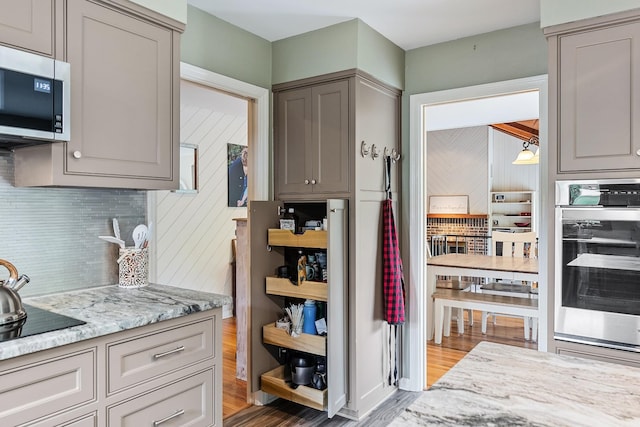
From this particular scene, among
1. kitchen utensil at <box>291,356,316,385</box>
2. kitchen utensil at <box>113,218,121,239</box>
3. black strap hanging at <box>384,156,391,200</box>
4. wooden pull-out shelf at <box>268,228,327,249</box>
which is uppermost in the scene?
black strap hanging at <box>384,156,391,200</box>

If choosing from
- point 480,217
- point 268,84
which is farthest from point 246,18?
point 480,217

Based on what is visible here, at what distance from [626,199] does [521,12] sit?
4.35 feet

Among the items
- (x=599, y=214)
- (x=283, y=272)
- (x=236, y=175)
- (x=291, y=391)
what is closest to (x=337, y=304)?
(x=283, y=272)

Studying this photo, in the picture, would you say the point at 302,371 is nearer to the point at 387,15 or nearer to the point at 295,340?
the point at 295,340

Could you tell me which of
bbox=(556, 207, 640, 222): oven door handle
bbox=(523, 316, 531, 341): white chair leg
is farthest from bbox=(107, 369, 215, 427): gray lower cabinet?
bbox=(523, 316, 531, 341): white chair leg

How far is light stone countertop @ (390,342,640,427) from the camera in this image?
880mm

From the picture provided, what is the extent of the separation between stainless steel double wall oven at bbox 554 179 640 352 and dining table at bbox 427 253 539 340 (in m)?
1.99

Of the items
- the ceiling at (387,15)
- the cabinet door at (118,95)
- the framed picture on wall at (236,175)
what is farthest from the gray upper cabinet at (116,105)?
the framed picture on wall at (236,175)

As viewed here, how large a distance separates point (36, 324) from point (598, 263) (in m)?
2.27

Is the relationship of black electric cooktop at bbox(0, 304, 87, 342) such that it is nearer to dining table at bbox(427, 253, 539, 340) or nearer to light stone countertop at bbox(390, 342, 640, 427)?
light stone countertop at bbox(390, 342, 640, 427)

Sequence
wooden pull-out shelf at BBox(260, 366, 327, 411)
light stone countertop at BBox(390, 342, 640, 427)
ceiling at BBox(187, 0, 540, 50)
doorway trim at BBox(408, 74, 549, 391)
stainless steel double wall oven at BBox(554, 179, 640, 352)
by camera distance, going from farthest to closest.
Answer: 1. doorway trim at BBox(408, 74, 549, 391)
2. wooden pull-out shelf at BBox(260, 366, 327, 411)
3. ceiling at BBox(187, 0, 540, 50)
4. stainless steel double wall oven at BBox(554, 179, 640, 352)
5. light stone countertop at BBox(390, 342, 640, 427)

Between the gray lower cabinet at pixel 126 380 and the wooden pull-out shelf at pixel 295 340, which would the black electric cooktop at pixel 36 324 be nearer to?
the gray lower cabinet at pixel 126 380

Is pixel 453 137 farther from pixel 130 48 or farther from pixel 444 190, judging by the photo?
pixel 130 48

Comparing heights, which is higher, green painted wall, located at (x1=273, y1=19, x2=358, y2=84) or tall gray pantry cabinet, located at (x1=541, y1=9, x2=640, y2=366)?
green painted wall, located at (x1=273, y1=19, x2=358, y2=84)
